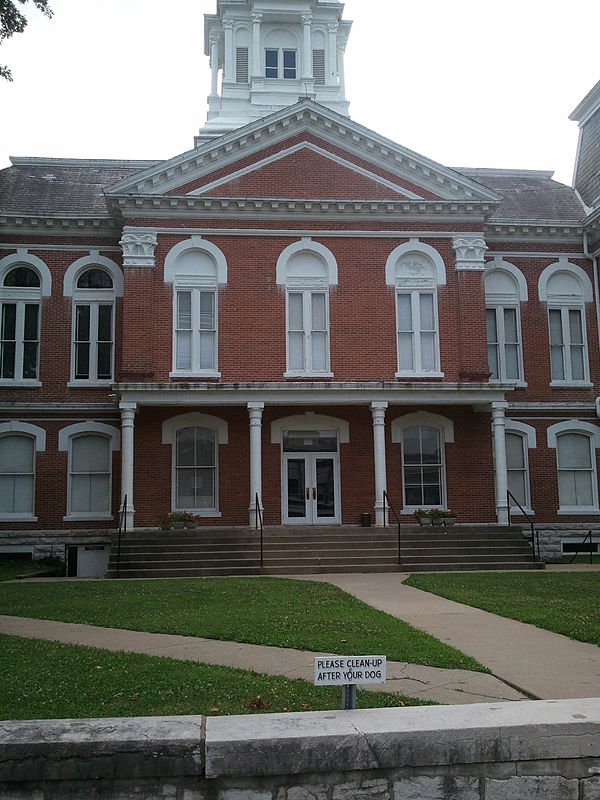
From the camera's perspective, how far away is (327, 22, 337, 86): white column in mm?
34562

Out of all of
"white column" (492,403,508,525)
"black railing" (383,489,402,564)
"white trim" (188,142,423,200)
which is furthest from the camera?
"white trim" (188,142,423,200)

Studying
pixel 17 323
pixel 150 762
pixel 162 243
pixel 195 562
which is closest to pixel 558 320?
pixel 162 243

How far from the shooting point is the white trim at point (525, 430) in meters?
25.3

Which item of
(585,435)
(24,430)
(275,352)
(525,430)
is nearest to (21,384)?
(24,430)

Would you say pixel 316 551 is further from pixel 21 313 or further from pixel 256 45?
pixel 256 45

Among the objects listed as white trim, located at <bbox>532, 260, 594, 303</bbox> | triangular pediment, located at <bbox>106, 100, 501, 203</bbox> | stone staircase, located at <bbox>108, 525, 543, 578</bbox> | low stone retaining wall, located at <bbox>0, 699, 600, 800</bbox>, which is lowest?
low stone retaining wall, located at <bbox>0, 699, 600, 800</bbox>

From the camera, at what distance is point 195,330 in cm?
2341

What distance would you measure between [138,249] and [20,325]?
14.3 ft

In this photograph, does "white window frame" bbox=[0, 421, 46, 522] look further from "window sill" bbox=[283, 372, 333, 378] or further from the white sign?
the white sign

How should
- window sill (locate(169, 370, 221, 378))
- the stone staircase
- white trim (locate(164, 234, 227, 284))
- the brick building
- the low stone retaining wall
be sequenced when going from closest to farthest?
the low stone retaining wall < the stone staircase < window sill (locate(169, 370, 221, 378)) < the brick building < white trim (locate(164, 234, 227, 284))

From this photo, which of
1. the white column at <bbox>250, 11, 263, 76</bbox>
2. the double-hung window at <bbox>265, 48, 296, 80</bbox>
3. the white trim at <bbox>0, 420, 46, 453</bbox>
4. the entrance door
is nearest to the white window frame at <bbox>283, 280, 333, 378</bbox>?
the entrance door

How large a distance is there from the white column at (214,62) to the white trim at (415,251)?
48.4 ft

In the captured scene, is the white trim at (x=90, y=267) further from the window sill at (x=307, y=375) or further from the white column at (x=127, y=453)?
the window sill at (x=307, y=375)

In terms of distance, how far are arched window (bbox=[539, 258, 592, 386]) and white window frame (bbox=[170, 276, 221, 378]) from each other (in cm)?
999
